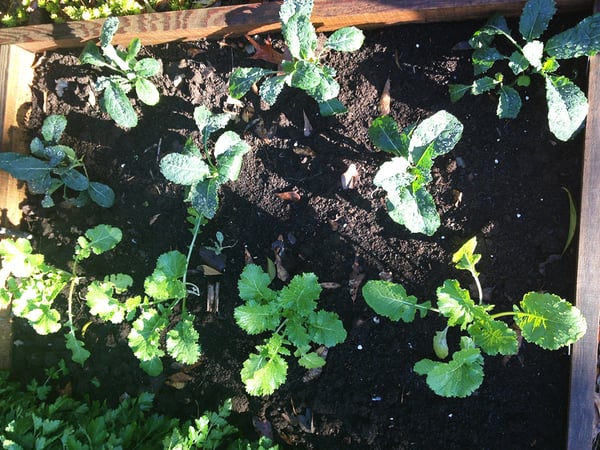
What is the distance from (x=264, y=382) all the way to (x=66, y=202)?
1.24m

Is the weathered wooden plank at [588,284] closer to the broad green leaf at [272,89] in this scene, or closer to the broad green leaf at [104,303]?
the broad green leaf at [272,89]

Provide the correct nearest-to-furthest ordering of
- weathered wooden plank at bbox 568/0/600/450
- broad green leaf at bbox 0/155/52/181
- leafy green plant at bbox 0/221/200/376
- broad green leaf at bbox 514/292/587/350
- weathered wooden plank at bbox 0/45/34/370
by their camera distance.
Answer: broad green leaf at bbox 514/292/587/350 < weathered wooden plank at bbox 568/0/600/450 < leafy green plant at bbox 0/221/200/376 < broad green leaf at bbox 0/155/52/181 < weathered wooden plank at bbox 0/45/34/370

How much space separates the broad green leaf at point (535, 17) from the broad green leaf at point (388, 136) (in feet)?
1.86

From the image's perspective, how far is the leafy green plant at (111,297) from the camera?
7.77 feet

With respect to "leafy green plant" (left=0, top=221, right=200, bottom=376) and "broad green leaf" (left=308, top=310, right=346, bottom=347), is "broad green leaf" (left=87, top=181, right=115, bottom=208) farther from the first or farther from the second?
"broad green leaf" (left=308, top=310, right=346, bottom=347)

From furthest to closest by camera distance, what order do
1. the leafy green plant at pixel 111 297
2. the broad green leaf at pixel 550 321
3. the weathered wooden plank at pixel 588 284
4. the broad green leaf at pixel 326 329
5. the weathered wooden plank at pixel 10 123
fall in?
the weathered wooden plank at pixel 10 123 → the leafy green plant at pixel 111 297 → the broad green leaf at pixel 326 329 → the weathered wooden plank at pixel 588 284 → the broad green leaf at pixel 550 321

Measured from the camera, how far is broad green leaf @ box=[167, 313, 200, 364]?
2.34 m

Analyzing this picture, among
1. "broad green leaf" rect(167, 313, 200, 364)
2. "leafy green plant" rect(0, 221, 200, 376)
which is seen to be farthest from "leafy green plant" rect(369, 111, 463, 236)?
"broad green leaf" rect(167, 313, 200, 364)

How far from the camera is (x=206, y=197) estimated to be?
2.29m

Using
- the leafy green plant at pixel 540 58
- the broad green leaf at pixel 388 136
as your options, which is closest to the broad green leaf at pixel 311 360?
the broad green leaf at pixel 388 136

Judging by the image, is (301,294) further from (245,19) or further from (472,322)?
(245,19)

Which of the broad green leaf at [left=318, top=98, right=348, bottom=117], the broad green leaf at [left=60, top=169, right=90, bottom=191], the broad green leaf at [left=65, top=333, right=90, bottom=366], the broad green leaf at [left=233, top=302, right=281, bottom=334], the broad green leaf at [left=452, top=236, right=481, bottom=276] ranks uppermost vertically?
the broad green leaf at [left=318, top=98, right=348, bottom=117]

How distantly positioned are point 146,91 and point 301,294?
41.0 inches

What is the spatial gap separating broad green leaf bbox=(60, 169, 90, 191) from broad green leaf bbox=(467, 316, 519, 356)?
1675 millimetres
